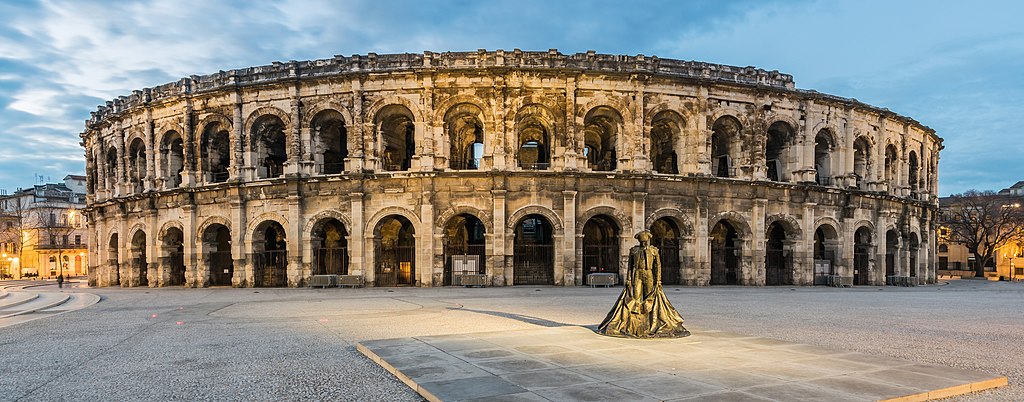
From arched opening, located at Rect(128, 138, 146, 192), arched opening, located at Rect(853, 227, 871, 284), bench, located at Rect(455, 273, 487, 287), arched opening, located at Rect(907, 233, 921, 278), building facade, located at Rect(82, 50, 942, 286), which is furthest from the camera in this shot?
arched opening, located at Rect(907, 233, 921, 278)

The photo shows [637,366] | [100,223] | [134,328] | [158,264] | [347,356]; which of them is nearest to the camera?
[637,366]

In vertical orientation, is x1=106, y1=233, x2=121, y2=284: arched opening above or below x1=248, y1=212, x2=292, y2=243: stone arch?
below

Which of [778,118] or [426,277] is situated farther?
[778,118]

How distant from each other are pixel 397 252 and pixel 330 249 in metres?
2.98

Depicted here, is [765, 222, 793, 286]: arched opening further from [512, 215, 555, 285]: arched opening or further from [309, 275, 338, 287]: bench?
[309, 275, 338, 287]: bench

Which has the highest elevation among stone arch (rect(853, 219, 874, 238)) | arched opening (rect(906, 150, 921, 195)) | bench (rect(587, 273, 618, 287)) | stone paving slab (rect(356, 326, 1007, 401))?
arched opening (rect(906, 150, 921, 195))

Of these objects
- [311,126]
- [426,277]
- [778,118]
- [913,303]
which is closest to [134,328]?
[426,277]

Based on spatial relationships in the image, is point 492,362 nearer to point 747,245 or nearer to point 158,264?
point 747,245

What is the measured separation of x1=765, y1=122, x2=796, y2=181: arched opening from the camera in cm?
2700

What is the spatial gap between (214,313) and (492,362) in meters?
10.3

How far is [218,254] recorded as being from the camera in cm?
2762

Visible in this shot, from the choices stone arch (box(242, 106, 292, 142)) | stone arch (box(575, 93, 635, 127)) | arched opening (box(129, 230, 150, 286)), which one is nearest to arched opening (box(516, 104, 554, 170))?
stone arch (box(575, 93, 635, 127))

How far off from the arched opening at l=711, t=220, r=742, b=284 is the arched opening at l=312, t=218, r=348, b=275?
54.1 ft

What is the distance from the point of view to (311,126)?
25.0 m
